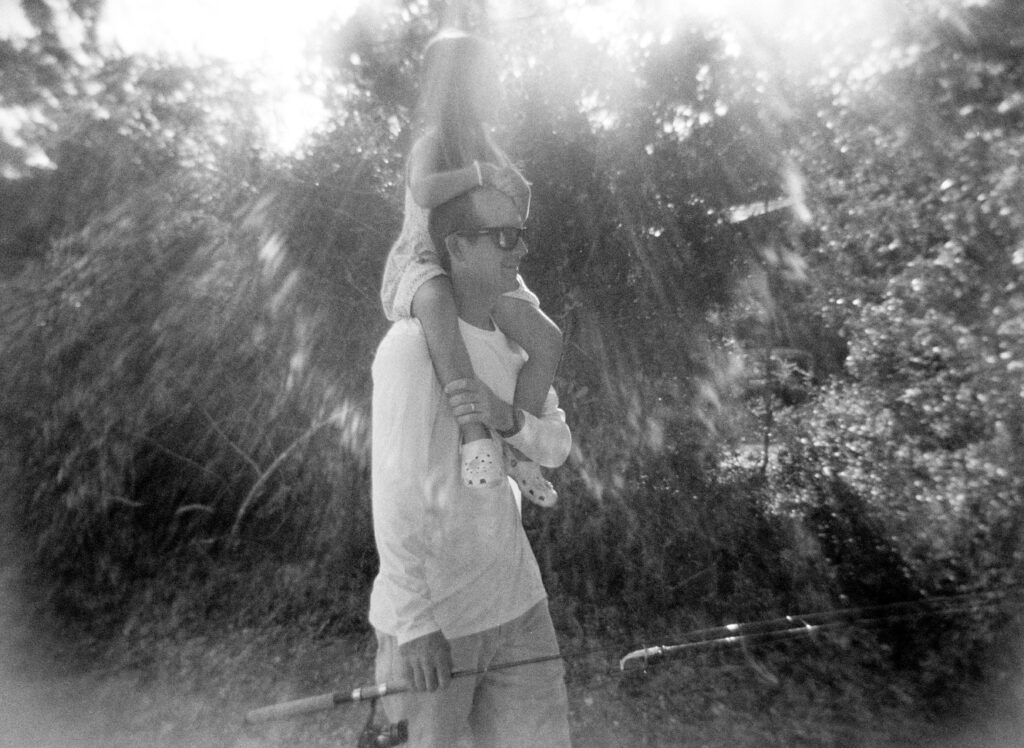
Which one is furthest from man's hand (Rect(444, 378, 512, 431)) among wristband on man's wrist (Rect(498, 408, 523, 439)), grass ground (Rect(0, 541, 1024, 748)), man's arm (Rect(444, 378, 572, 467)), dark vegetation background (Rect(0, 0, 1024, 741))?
dark vegetation background (Rect(0, 0, 1024, 741))

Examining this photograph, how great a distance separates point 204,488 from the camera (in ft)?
16.0

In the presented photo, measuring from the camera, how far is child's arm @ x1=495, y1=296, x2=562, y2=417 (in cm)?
192

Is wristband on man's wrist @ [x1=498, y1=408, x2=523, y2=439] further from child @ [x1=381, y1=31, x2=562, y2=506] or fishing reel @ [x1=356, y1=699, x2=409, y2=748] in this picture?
fishing reel @ [x1=356, y1=699, x2=409, y2=748]

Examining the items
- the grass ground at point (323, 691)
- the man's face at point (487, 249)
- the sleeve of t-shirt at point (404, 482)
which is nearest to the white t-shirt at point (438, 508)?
the sleeve of t-shirt at point (404, 482)

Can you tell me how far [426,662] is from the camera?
1544 mm

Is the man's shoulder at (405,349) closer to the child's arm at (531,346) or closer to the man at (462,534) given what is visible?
the man at (462,534)

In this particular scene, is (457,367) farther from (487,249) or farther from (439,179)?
(439,179)

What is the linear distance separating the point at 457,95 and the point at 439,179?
39cm

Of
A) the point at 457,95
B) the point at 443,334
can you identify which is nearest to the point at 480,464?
the point at 443,334

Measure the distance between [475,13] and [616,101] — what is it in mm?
928

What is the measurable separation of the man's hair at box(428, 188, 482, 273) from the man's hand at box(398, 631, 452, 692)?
2.72 ft

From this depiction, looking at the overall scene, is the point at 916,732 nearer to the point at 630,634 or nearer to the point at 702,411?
the point at 630,634

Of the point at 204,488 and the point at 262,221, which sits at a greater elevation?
the point at 262,221

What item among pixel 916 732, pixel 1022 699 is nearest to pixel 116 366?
pixel 916 732
